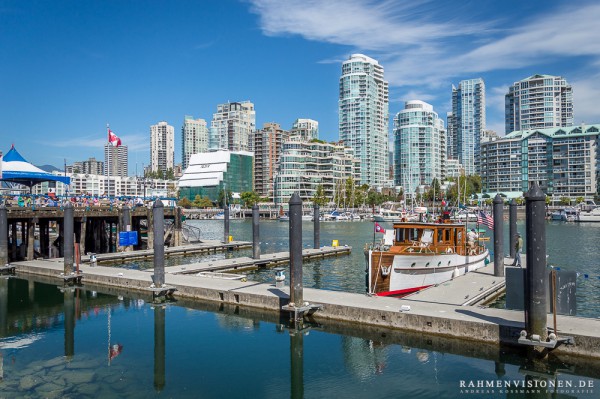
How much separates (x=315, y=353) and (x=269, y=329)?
3.83 metres

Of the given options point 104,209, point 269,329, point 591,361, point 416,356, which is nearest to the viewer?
point 591,361

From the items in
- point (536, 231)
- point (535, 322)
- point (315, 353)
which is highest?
point (536, 231)

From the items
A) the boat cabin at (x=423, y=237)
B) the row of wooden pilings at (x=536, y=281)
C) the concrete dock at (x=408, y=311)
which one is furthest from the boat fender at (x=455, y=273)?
the row of wooden pilings at (x=536, y=281)

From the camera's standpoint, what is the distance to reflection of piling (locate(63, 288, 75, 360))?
2061 centimetres

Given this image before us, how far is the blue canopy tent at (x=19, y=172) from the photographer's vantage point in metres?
54.8

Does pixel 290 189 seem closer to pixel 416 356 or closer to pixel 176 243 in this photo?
pixel 176 243

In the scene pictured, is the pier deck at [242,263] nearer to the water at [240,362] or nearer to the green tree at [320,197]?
the water at [240,362]

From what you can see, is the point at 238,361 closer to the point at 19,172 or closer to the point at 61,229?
the point at 61,229

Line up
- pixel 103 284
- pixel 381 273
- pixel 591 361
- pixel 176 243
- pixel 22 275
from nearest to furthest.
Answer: pixel 591 361 → pixel 381 273 → pixel 103 284 → pixel 22 275 → pixel 176 243

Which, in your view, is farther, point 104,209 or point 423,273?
point 104,209

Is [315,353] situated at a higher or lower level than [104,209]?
lower

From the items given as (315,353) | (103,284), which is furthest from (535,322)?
(103,284)

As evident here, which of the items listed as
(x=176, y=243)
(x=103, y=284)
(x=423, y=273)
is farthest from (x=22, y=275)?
(x=423, y=273)

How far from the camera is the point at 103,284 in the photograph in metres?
33.5
